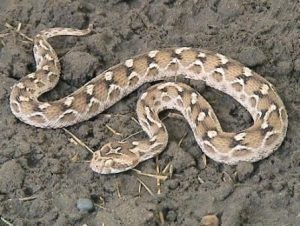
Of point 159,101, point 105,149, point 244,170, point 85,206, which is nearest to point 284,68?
point 159,101

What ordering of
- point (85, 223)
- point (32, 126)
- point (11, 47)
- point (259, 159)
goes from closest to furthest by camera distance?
1. point (85, 223)
2. point (259, 159)
3. point (32, 126)
4. point (11, 47)

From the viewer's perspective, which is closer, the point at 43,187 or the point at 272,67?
the point at 43,187

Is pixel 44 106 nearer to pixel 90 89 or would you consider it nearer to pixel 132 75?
pixel 90 89

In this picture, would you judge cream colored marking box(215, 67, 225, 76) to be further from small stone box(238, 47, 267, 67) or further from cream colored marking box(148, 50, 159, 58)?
cream colored marking box(148, 50, 159, 58)

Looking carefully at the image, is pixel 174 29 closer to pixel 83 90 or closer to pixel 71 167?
pixel 83 90

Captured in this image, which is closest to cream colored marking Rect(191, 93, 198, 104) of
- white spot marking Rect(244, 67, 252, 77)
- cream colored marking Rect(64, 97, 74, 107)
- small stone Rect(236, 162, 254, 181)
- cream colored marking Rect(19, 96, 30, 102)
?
white spot marking Rect(244, 67, 252, 77)

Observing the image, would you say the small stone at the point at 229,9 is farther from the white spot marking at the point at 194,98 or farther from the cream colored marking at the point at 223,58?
the white spot marking at the point at 194,98

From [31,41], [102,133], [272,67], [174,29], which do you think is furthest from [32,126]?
[272,67]

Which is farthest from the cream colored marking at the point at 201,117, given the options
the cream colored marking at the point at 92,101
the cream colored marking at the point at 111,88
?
the cream colored marking at the point at 92,101
